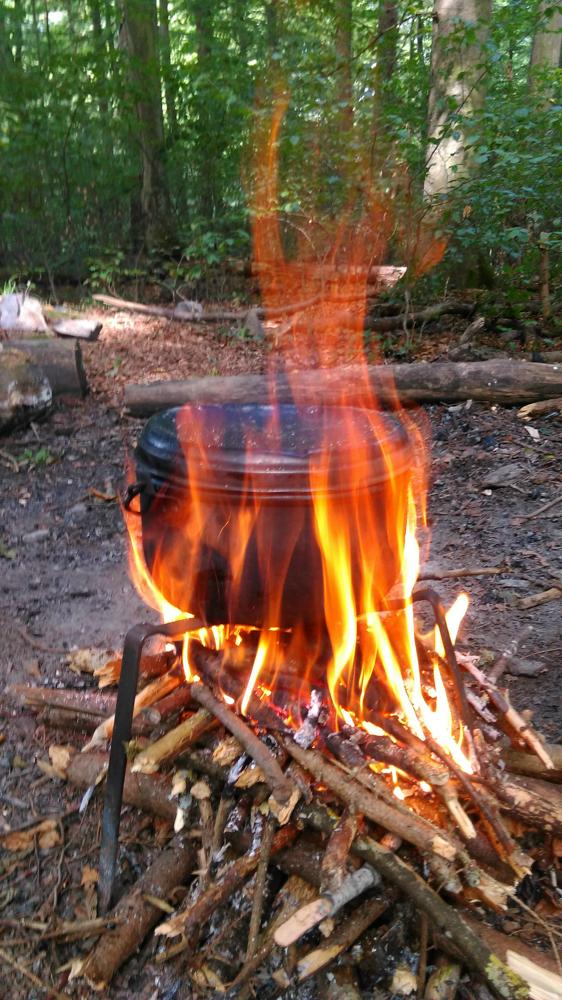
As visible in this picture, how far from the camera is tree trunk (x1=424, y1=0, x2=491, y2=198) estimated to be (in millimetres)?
6121

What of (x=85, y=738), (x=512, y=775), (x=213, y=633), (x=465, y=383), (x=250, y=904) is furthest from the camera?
(x=465, y=383)

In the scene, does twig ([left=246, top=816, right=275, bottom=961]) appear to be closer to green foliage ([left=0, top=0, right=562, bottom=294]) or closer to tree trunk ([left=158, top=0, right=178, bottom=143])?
green foliage ([left=0, top=0, right=562, bottom=294])

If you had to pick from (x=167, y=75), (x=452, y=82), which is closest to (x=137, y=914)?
(x=452, y=82)

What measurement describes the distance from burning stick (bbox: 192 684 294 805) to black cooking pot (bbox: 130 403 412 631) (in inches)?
8.9

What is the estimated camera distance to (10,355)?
5.48m

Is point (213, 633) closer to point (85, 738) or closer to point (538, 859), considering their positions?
point (85, 738)

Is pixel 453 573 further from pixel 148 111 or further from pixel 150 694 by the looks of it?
pixel 148 111

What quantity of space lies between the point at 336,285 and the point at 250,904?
6.61m

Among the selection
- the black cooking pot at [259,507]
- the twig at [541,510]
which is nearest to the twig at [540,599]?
the twig at [541,510]

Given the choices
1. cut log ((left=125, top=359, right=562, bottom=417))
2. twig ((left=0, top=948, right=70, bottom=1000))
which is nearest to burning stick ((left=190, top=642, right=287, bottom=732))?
twig ((left=0, top=948, right=70, bottom=1000))

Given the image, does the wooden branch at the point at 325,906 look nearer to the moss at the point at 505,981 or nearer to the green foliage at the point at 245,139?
the moss at the point at 505,981

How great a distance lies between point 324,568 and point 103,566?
2.30m

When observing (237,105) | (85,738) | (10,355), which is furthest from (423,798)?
(237,105)

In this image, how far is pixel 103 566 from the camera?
12.6 feet
